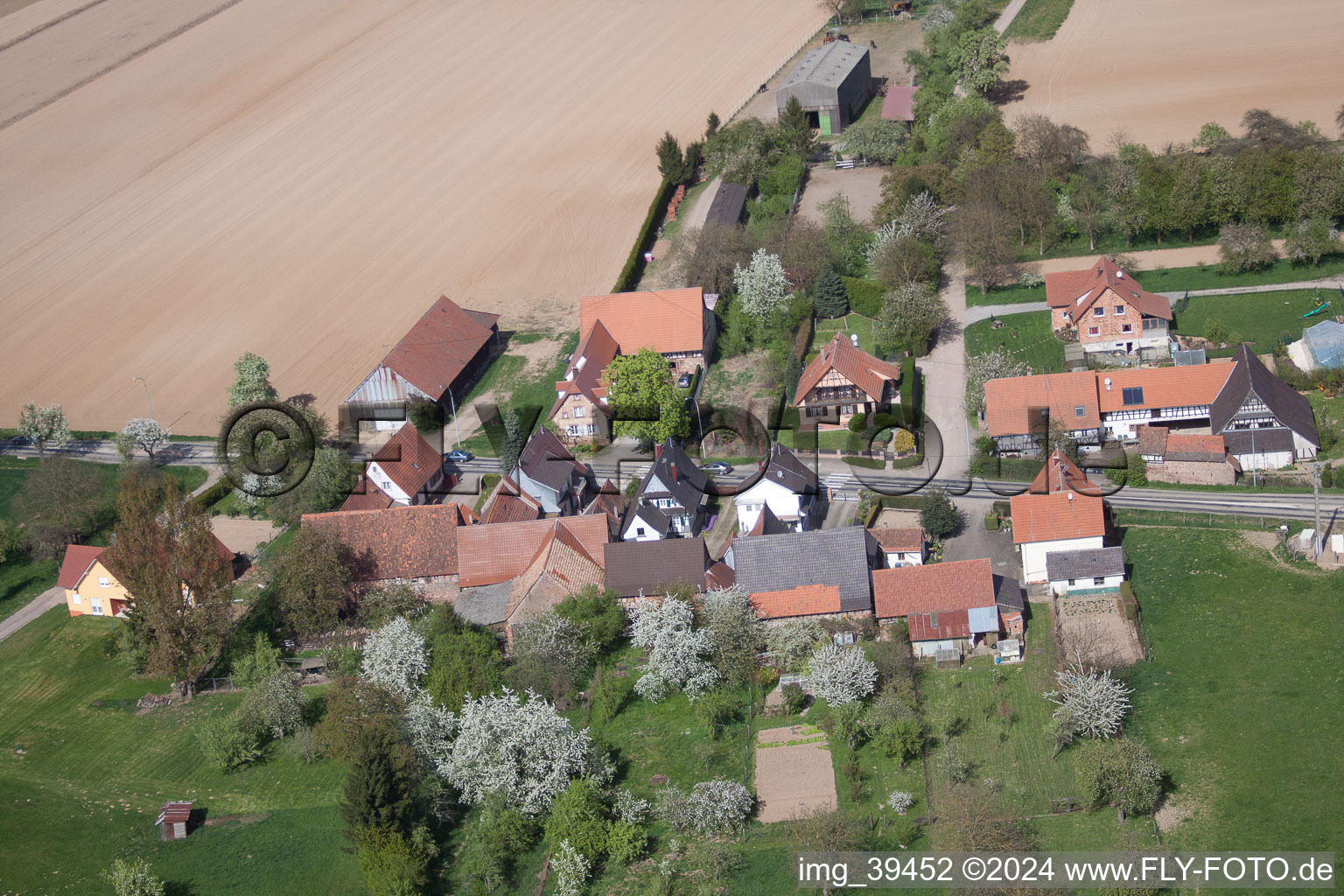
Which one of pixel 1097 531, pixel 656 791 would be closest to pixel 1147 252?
pixel 1097 531

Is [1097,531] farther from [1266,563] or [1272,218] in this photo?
[1272,218]

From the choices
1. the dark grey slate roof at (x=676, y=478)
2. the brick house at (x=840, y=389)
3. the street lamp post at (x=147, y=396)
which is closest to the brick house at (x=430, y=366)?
the street lamp post at (x=147, y=396)

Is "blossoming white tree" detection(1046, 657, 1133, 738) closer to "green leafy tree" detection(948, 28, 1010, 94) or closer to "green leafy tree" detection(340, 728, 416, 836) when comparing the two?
"green leafy tree" detection(340, 728, 416, 836)

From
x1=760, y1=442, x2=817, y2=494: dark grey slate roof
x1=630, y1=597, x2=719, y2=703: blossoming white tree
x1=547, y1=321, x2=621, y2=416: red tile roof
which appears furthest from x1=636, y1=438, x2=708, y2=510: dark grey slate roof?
x1=630, y1=597, x2=719, y2=703: blossoming white tree

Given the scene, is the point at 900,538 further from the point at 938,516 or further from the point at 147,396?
the point at 147,396

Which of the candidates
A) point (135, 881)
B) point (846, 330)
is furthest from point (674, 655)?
point (846, 330)

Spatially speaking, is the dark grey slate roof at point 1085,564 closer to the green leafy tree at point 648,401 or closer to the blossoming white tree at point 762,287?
the green leafy tree at point 648,401
